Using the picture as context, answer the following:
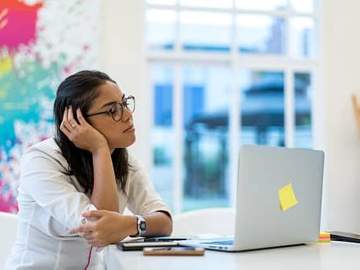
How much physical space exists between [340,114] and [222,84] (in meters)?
0.96

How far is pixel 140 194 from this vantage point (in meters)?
1.94

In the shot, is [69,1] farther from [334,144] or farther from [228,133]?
[334,144]

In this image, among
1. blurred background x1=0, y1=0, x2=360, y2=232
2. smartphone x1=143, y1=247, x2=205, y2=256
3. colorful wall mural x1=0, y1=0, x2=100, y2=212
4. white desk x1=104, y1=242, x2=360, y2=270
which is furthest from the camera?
blurred background x1=0, y1=0, x2=360, y2=232

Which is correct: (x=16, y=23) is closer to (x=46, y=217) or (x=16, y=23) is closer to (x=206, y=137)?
(x=206, y=137)

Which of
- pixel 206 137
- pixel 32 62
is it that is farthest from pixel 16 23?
pixel 206 137

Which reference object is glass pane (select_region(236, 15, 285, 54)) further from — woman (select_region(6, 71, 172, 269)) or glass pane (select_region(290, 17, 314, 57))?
woman (select_region(6, 71, 172, 269))

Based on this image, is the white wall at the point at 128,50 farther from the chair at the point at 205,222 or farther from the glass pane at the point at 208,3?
the chair at the point at 205,222

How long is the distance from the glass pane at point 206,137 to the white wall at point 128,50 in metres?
0.59

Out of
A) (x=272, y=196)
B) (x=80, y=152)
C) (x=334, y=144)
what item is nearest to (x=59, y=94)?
(x=80, y=152)

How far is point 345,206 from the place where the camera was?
4.18 meters

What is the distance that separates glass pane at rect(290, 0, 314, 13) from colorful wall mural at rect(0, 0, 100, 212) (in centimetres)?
161

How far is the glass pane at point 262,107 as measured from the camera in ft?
14.3

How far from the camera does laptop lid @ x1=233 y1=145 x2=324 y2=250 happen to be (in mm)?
1364

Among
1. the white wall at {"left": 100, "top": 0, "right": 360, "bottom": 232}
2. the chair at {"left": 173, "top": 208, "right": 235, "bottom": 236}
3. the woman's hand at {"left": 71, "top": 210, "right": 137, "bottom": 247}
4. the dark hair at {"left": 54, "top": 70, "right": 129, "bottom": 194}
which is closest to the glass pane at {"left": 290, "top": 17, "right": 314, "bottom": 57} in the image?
the white wall at {"left": 100, "top": 0, "right": 360, "bottom": 232}
